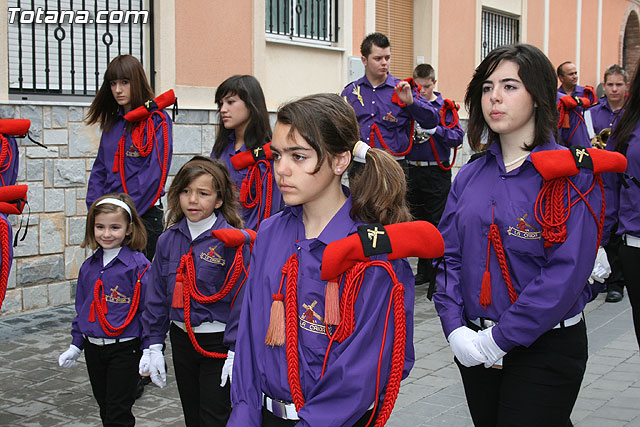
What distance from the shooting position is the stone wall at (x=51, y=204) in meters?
7.42

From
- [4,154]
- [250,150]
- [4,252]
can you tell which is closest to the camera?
[4,252]

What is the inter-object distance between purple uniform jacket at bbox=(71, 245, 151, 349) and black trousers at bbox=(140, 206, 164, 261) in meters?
1.31

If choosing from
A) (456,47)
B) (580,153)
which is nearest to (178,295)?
(580,153)

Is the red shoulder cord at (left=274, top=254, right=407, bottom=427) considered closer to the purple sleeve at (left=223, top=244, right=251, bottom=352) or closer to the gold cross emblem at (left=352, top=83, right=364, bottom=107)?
the purple sleeve at (left=223, top=244, right=251, bottom=352)

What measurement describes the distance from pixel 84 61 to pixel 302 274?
628cm

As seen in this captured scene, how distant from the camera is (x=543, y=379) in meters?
3.06

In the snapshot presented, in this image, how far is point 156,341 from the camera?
13.2 ft

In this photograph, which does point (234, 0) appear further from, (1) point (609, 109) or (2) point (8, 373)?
(2) point (8, 373)

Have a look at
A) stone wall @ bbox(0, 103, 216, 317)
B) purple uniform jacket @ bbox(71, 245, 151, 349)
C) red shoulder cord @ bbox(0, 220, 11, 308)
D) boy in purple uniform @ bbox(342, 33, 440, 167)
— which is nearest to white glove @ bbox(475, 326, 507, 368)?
purple uniform jacket @ bbox(71, 245, 151, 349)

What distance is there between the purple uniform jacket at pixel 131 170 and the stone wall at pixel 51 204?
168 cm

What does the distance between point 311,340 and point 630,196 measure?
2.59 m

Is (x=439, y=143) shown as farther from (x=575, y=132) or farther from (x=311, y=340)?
(x=311, y=340)

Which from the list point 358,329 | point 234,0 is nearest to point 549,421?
point 358,329

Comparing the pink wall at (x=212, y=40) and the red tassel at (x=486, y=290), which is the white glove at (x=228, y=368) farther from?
the pink wall at (x=212, y=40)
